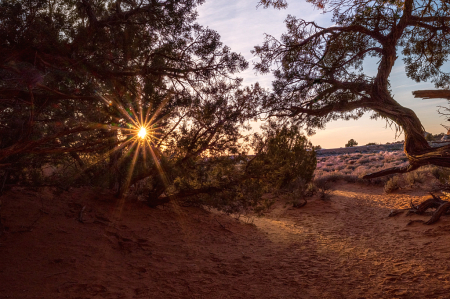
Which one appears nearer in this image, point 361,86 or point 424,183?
point 361,86

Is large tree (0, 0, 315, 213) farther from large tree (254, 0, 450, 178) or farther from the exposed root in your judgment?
the exposed root

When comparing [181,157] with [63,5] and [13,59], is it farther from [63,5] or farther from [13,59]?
[63,5]

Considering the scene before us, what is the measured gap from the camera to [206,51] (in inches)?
228

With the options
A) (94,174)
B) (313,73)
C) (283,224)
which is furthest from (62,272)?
(283,224)

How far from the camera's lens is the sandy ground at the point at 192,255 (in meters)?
4.13

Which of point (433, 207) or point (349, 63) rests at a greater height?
point (349, 63)

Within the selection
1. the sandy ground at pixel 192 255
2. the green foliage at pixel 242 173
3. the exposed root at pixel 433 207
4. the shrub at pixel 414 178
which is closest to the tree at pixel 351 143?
the shrub at pixel 414 178

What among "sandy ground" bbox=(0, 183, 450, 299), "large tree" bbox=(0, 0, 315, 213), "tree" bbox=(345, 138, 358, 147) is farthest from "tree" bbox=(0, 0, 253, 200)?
"tree" bbox=(345, 138, 358, 147)

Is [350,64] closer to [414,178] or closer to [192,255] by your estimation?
[192,255]

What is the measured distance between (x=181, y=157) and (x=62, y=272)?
3091 millimetres

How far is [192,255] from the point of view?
5906 millimetres

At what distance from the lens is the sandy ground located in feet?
13.5

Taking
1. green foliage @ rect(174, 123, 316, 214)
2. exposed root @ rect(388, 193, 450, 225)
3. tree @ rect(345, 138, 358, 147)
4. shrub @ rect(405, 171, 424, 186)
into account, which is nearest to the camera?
green foliage @ rect(174, 123, 316, 214)

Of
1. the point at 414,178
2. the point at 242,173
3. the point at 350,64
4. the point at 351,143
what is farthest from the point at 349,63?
the point at 351,143
